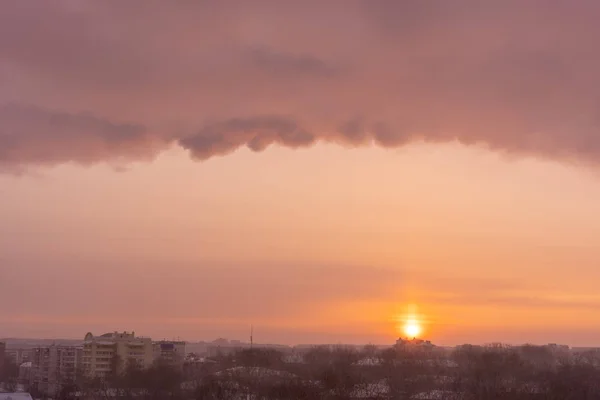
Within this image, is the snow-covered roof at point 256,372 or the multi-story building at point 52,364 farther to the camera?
the multi-story building at point 52,364

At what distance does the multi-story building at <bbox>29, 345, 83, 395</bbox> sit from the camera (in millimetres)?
124900

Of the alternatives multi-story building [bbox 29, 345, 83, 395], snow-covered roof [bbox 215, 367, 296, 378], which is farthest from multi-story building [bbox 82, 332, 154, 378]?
snow-covered roof [bbox 215, 367, 296, 378]

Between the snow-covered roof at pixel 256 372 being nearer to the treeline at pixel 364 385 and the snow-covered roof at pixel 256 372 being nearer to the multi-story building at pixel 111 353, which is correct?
the treeline at pixel 364 385

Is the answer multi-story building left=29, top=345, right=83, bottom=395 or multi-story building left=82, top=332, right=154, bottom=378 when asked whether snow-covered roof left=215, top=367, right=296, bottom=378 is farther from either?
multi-story building left=29, top=345, right=83, bottom=395

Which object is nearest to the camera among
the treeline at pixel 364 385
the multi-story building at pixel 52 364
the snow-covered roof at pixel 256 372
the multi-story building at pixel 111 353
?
the treeline at pixel 364 385

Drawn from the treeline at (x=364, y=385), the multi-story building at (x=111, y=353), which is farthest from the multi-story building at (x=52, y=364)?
the treeline at (x=364, y=385)

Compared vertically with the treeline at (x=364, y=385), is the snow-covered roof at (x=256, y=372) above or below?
above

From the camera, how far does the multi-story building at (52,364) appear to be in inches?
4917

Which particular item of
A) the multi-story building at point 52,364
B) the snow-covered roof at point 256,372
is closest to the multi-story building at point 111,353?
the multi-story building at point 52,364

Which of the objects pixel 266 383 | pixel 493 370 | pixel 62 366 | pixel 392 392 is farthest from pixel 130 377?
pixel 62 366

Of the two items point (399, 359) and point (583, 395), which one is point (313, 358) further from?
point (583, 395)

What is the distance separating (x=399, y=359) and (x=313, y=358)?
21.5 meters

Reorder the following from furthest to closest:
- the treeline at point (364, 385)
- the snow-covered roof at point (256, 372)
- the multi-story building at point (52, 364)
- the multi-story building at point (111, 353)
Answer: the multi-story building at point (52, 364) → the multi-story building at point (111, 353) → the snow-covered roof at point (256, 372) → the treeline at point (364, 385)

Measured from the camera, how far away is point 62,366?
Result: 431 ft
